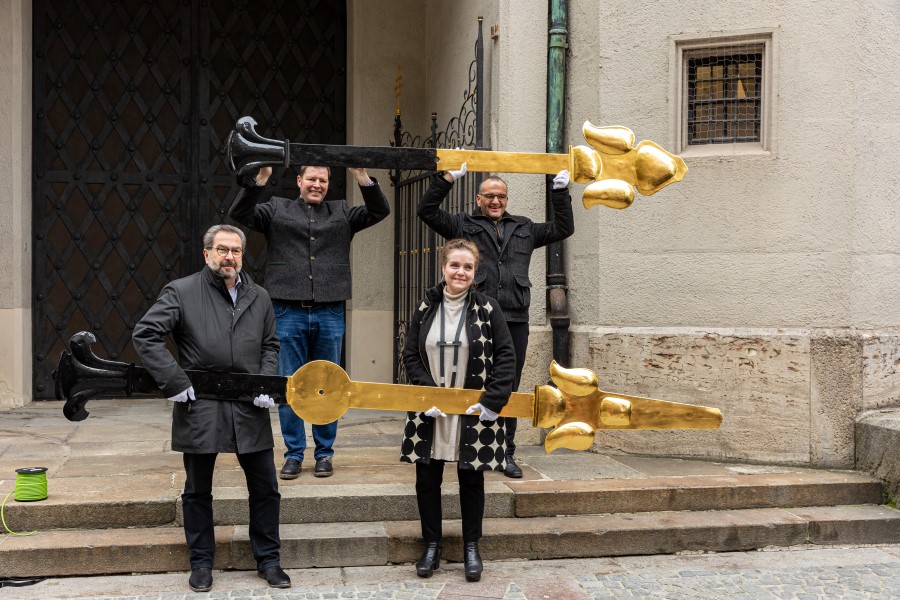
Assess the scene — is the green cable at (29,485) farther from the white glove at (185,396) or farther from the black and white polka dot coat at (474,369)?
the black and white polka dot coat at (474,369)

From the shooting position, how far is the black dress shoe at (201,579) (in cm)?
481

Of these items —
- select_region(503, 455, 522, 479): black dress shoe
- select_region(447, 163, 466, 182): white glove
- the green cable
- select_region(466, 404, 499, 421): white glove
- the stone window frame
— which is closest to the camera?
select_region(447, 163, 466, 182): white glove

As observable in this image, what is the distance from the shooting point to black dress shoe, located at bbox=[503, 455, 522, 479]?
621 centimetres

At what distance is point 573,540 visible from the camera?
557 centimetres

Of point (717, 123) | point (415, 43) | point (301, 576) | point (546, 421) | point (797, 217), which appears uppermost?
point (415, 43)

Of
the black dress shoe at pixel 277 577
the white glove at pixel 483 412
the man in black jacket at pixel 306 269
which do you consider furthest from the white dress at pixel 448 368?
the man in black jacket at pixel 306 269

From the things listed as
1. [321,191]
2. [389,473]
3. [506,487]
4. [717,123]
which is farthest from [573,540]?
[717,123]

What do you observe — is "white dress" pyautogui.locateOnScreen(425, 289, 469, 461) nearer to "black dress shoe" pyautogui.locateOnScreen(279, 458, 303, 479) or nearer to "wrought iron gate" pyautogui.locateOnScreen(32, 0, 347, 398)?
"black dress shoe" pyautogui.locateOnScreen(279, 458, 303, 479)

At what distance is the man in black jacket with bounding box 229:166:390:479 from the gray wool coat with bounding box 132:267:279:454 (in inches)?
37.7

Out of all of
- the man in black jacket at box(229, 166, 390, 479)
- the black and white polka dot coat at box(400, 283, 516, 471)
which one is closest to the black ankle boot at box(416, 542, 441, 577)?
the black and white polka dot coat at box(400, 283, 516, 471)

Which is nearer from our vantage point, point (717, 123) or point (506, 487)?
point (506, 487)

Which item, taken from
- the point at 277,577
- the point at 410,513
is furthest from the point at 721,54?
the point at 277,577

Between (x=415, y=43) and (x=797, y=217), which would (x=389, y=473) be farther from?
(x=415, y=43)

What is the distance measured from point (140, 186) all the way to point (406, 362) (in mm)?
5219
